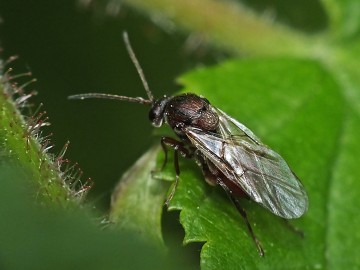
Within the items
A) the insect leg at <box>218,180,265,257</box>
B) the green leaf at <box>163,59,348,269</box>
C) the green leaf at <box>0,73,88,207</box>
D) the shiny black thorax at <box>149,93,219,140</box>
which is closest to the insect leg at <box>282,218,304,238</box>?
the green leaf at <box>163,59,348,269</box>

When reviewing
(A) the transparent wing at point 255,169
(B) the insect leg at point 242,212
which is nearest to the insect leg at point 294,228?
(A) the transparent wing at point 255,169

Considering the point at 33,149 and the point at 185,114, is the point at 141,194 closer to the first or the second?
the point at 185,114

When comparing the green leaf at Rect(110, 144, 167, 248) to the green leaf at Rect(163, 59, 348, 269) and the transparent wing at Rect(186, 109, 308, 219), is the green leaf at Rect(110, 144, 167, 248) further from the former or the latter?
the transparent wing at Rect(186, 109, 308, 219)

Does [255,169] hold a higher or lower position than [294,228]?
higher

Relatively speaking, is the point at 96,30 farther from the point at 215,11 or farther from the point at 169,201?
the point at 169,201

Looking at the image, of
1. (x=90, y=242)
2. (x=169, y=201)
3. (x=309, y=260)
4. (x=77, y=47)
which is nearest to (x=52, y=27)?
(x=77, y=47)

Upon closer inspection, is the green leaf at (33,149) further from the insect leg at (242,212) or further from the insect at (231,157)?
the insect leg at (242,212)

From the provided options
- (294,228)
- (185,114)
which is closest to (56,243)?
(185,114)
